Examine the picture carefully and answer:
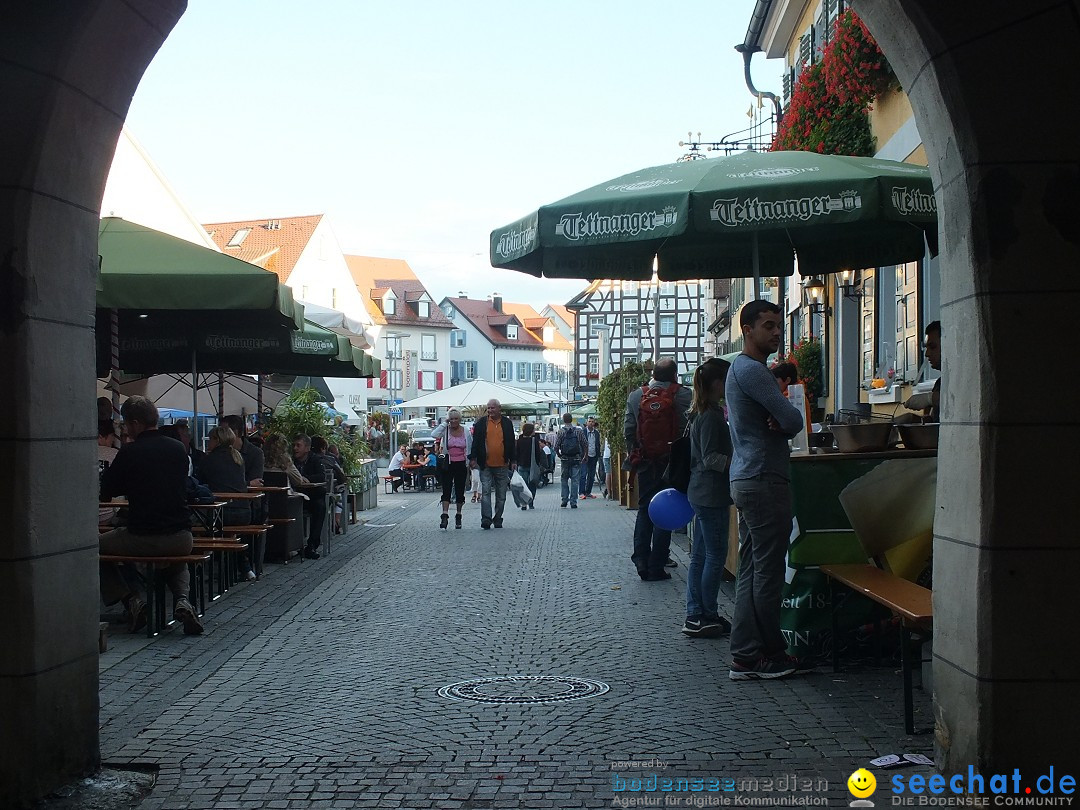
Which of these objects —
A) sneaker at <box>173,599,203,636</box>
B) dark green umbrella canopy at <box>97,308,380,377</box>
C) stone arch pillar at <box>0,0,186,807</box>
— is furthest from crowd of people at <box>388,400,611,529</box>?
stone arch pillar at <box>0,0,186,807</box>

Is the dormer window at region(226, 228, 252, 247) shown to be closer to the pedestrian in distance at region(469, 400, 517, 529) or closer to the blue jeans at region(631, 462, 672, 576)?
the pedestrian in distance at region(469, 400, 517, 529)

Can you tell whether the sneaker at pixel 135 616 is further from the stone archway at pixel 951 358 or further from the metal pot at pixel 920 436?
the metal pot at pixel 920 436

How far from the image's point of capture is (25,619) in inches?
186

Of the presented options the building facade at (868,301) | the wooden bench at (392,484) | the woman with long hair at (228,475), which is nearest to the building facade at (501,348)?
the wooden bench at (392,484)

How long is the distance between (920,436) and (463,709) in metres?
3.02

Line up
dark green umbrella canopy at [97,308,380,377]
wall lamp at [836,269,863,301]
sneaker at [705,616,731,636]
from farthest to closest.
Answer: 1. wall lamp at [836,269,863,301]
2. dark green umbrella canopy at [97,308,380,377]
3. sneaker at [705,616,731,636]

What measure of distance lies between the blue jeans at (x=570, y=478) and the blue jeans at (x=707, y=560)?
56.0ft

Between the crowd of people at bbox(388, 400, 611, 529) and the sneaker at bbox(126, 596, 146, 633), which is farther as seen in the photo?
the crowd of people at bbox(388, 400, 611, 529)

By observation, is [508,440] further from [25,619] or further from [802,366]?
[25,619]

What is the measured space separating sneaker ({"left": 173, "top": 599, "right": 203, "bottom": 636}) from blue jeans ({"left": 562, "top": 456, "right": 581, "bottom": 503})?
16964 mm

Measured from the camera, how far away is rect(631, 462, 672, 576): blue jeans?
36.6 ft

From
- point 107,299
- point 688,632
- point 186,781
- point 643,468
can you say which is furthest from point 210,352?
point 186,781

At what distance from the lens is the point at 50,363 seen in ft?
16.1

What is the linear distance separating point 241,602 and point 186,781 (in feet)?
18.6
